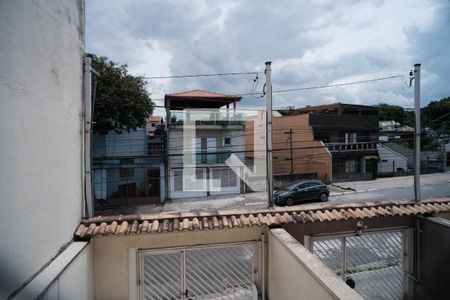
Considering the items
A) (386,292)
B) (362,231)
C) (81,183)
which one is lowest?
(386,292)

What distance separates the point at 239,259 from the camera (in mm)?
6867

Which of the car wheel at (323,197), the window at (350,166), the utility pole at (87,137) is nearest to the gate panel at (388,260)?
the utility pole at (87,137)

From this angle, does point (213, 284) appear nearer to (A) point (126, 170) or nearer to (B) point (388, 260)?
(B) point (388, 260)

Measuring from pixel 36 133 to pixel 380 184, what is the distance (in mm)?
25076

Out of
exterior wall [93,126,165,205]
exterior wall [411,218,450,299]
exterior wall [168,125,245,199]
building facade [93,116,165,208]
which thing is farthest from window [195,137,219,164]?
exterior wall [411,218,450,299]

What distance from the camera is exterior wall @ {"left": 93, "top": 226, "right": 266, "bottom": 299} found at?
4.83m

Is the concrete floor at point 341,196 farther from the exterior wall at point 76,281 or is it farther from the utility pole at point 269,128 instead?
the exterior wall at point 76,281

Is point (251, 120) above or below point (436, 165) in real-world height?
above

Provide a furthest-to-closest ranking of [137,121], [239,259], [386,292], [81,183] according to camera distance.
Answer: [137,121] < [239,259] < [386,292] < [81,183]

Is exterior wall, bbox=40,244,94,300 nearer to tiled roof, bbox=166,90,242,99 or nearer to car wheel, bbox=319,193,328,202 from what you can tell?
car wheel, bbox=319,193,328,202

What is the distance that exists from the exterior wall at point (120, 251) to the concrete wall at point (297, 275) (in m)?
1.28

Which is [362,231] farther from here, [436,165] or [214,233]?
[436,165]

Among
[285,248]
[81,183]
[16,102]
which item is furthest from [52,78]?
[285,248]

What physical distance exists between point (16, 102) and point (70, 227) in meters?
2.30
